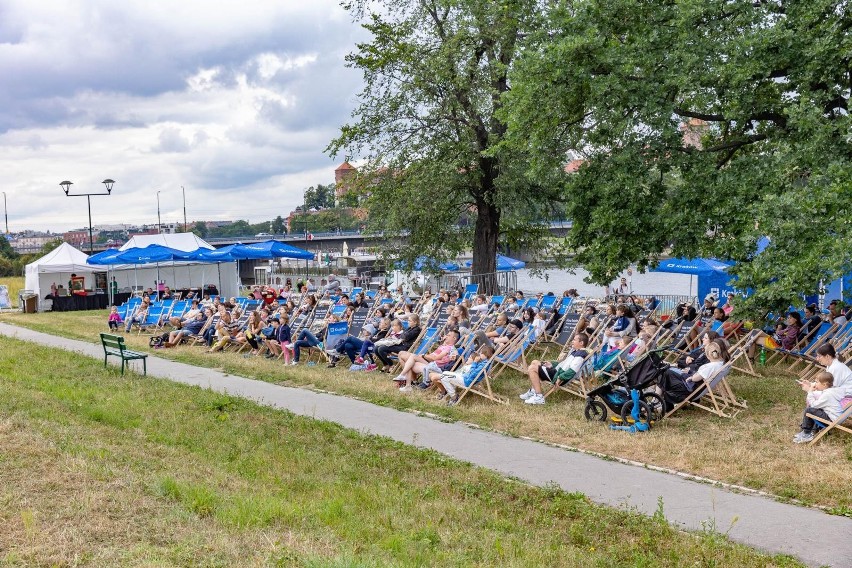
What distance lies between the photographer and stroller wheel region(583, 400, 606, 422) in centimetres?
898

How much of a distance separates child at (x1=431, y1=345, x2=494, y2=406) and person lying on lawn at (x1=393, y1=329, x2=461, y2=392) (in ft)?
1.30

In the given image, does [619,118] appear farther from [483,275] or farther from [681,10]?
[483,275]

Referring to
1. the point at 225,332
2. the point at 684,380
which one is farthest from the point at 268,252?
the point at 684,380

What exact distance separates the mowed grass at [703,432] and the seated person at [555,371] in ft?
0.73

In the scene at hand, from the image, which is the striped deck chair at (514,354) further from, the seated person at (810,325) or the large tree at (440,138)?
the large tree at (440,138)

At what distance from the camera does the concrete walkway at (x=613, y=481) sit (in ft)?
17.2

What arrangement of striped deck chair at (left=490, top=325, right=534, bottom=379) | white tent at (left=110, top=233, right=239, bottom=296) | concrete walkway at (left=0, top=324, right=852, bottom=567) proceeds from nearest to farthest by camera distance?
1. concrete walkway at (left=0, top=324, right=852, bottom=567)
2. striped deck chair at (left=490, top=325, right=534, bottom=379)
3. white tent at (left=110, top=233, right=239, bottom=296)

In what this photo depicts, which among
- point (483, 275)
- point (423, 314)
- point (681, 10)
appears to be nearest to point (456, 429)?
point (681, 10)

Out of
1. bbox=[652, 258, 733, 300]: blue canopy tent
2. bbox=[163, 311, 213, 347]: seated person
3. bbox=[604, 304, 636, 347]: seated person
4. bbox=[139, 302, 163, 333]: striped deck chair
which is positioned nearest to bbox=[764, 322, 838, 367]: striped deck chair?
bbox=[604, 304, 636, 347]: seated person

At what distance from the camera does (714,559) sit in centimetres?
484

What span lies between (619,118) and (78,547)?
1078 centimetres

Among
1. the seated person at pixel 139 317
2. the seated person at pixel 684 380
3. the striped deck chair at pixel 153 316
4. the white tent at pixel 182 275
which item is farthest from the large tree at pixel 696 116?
the white tent at pixel 182 275

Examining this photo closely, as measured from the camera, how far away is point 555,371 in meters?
10.3

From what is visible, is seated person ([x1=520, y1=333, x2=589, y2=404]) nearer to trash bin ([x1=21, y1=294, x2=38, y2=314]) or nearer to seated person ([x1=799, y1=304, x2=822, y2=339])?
seated person ([x1=799, y1=304, x2=822, y2=339])
